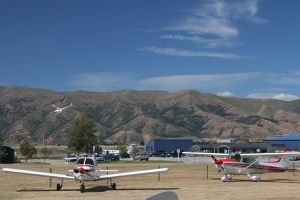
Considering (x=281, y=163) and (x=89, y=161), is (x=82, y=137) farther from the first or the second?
(x=89, y=161)

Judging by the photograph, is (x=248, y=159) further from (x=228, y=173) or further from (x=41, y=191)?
(x=41, y=191)

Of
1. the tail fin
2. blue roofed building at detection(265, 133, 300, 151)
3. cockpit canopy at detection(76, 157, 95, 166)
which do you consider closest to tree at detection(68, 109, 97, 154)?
the tail fin

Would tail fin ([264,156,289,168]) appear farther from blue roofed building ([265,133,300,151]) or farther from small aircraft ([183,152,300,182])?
blue roofed building ([265,133,300,151])

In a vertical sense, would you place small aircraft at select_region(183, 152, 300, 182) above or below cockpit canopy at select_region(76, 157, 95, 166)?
below

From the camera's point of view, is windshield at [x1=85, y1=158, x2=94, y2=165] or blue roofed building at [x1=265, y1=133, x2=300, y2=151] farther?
blue roofed building at [x1=265, y1=133, x2=300, y2=151]

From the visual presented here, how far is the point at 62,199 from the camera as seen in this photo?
21.0 m

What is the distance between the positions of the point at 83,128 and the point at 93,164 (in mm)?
53727

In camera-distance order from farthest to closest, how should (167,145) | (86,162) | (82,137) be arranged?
(167,145) → (82,137) → (86,162)

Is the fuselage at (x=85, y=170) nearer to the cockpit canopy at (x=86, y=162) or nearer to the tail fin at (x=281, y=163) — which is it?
the cockpit canopy at (x=86, y=162)

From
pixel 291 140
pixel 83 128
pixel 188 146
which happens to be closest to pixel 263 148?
pixel 291 140

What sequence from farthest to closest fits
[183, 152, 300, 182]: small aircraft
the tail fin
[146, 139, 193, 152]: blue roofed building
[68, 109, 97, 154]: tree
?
[146, 139, 193, 152]: blue roofed building
[68, 109, 97, 154]: tree
the tail fin
[183, 152, 300, 182]: small aircraft

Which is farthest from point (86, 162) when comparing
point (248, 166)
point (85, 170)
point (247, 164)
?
point (247, 164)

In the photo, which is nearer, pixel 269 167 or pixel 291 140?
pixel 269 167

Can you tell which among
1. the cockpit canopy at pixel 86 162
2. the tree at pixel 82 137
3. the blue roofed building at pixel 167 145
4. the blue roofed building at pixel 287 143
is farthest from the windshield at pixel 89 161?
the blue roofed building at pixel 167 145
